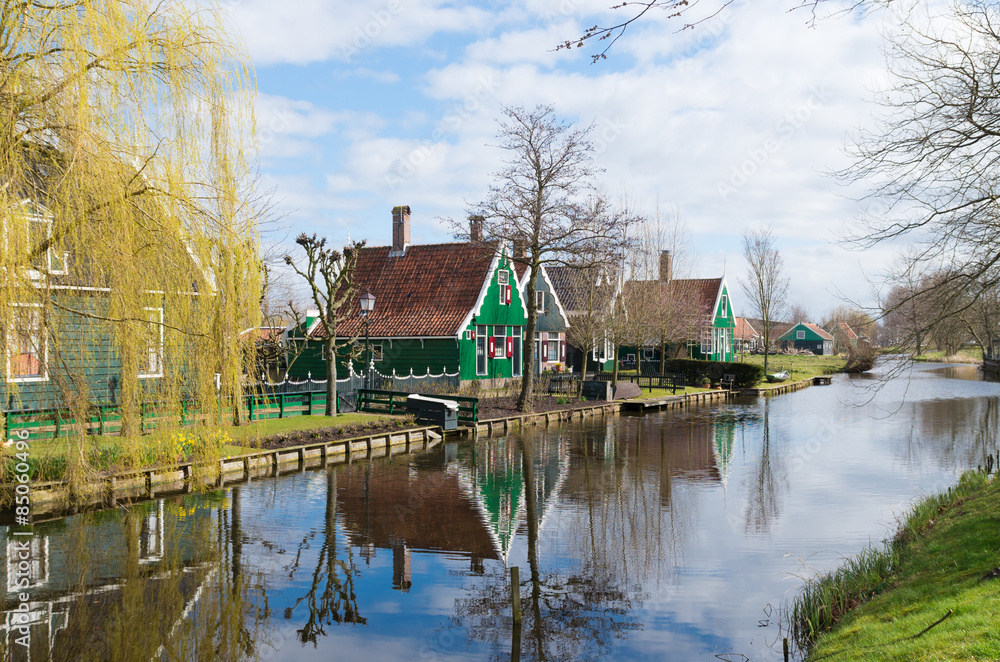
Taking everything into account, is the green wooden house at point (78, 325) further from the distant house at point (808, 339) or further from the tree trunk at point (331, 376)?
the distant house at point (808, 339)

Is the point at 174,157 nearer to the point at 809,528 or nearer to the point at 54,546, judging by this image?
the point at 54,546

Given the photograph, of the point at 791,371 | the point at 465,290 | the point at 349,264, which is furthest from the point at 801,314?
the point at 349,264

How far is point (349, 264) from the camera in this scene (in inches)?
893

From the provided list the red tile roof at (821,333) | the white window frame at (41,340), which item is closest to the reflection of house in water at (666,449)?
the white window frame at (41,340)

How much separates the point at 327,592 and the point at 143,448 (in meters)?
2.88

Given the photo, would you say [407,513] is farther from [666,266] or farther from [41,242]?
[666,266]

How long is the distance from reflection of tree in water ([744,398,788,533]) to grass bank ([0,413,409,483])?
8909 mm

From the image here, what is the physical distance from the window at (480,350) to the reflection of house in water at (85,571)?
1889 cm

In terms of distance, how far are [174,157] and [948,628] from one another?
342 inches

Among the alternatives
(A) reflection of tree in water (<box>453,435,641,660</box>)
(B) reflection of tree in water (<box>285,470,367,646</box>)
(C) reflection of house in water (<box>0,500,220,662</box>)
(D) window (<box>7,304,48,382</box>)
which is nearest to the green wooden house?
(D) window (<box>7,304,48,382</box>)

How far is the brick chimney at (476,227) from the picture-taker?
81.8 ft

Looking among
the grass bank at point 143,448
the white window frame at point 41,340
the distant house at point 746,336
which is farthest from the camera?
the distant house at point 746,336

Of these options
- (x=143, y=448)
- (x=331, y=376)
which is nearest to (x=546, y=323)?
(x=331, y=376)

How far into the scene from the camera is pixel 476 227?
2756 cm
